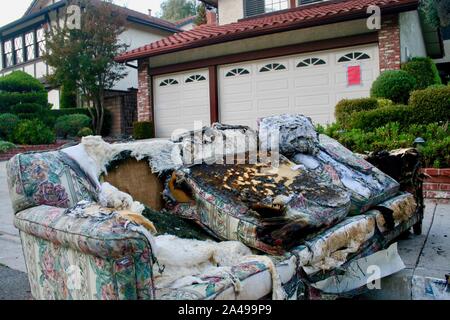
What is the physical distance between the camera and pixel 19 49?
71.4 feet

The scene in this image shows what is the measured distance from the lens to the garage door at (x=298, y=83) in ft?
34.0

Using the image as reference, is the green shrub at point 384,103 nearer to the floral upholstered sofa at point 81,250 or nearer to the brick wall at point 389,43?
the brick wall at point 389,43

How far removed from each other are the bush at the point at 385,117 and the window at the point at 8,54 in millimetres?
20530

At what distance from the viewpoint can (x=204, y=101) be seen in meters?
12.8

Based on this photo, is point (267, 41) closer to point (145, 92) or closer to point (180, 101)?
point (180, 101)

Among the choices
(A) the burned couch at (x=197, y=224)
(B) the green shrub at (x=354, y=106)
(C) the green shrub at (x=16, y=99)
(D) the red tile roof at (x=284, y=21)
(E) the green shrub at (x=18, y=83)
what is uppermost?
(D) the red tile roof at (x=284, y=21)

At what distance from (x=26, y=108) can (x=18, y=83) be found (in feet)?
3.14

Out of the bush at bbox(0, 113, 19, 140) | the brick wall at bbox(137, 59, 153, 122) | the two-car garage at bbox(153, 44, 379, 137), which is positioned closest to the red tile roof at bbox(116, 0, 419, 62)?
the brick wall at bbox(137, 59, 153, 122)

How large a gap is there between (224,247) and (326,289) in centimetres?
63

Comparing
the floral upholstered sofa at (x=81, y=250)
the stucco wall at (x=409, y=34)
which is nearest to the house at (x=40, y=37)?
the stucco wall at (x=409, y=34)

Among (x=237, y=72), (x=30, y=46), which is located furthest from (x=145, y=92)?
(x=30, y=46)

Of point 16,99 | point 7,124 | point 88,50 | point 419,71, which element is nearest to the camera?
point 419,71
